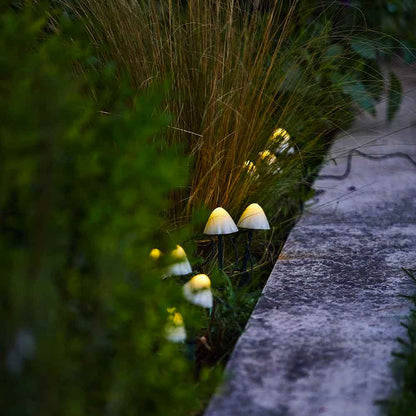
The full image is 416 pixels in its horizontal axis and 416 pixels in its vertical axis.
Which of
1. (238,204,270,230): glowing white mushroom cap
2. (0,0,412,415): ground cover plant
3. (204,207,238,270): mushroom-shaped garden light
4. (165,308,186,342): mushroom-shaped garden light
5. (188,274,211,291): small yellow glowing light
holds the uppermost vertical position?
(0,0,412,415): ground cover plant

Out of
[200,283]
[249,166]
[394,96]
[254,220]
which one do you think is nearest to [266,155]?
[249,166]

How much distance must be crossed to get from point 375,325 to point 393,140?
2.46 meters

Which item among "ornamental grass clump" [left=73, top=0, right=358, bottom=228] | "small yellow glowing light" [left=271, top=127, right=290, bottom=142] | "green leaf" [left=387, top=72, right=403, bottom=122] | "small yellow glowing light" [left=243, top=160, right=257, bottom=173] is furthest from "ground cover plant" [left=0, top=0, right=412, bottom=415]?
"green leaf" [left=387, top=72, right=403, bottom=122]

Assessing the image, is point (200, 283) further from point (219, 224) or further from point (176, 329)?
point (219, 224)

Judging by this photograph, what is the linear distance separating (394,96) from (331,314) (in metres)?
1.67

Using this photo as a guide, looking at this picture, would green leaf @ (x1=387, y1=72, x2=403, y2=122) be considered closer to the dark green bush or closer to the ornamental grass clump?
the ornamental grass clump

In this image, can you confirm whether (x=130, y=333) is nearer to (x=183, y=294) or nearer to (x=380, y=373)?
(x=183, y=294)

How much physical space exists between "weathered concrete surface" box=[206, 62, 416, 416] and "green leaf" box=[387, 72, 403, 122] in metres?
0.35

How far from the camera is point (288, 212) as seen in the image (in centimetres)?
314

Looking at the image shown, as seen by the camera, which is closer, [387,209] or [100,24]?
[100,24]

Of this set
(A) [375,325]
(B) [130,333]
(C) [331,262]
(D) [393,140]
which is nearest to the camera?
(B) [130,333]

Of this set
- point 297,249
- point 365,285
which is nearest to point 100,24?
point 297,249

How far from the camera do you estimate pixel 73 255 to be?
Answer: 1.45 m

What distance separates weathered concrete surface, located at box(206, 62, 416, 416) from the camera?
1.61m
